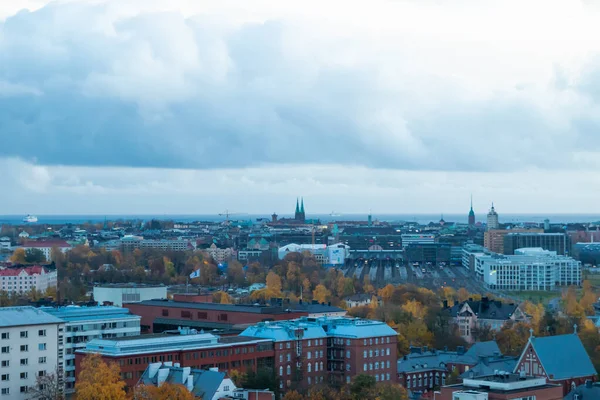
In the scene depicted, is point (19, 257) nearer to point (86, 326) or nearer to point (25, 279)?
point (25, 279)

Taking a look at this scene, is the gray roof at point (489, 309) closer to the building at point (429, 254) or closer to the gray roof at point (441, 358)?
the gray roof at point (441, 358)

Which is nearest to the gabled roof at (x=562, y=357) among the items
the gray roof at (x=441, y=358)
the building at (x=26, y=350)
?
the gray roof at (x=441, y=358)

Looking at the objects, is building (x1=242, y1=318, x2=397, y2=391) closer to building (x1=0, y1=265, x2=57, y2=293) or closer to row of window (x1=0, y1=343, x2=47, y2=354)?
row of window (x1=0, y1=343, x2=47, y2=354)

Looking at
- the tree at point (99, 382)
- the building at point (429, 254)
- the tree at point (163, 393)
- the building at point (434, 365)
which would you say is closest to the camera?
the tree at point (163, 393)

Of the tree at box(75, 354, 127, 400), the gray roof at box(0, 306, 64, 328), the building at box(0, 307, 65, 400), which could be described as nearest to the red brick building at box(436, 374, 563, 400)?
the tree at box(75, 354, 127, 400)

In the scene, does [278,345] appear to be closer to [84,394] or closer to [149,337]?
[149,337]

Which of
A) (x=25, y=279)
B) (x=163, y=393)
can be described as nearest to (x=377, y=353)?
(x=163, y=393)
